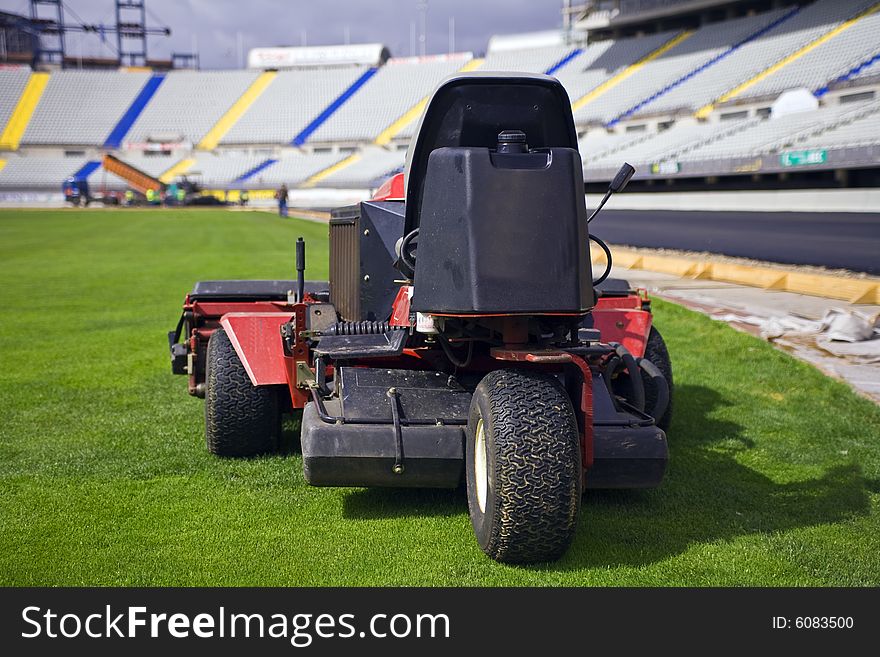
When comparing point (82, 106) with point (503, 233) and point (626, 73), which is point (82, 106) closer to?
point (626, 73)

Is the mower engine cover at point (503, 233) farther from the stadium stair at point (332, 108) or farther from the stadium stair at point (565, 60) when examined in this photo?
the stadium stair at point (332, 108)

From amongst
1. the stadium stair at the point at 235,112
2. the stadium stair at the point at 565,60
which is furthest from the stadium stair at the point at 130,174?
the stadium stair at the point at 565,60

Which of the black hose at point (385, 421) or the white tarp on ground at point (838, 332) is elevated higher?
the black hose at point (385, 421)

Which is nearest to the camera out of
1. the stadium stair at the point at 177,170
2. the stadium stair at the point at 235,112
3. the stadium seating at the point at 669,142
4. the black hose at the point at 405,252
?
the black hose at the point at 405,252

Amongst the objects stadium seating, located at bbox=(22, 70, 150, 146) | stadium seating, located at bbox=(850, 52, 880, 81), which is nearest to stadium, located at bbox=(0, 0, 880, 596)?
stadium seating, located at bbox=(850, 52, 880, 81)

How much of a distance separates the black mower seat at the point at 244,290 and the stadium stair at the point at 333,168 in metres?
55.4

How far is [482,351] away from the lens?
432cm

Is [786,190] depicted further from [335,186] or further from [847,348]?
[335,186]

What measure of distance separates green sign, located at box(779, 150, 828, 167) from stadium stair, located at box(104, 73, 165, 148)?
2241 inches

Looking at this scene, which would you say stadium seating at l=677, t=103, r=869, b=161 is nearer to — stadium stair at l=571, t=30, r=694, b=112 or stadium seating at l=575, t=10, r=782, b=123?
stadium seating at l=575, t=10, r=782, b=123

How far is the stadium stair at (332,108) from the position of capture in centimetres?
6612

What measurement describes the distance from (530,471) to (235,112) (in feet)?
230

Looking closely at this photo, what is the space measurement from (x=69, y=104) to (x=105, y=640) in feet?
241

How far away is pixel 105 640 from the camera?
3004mm
